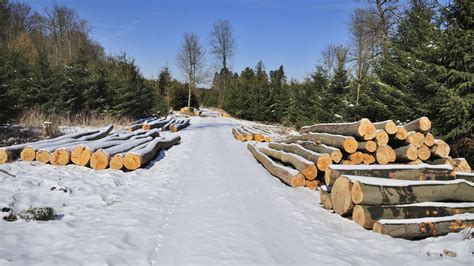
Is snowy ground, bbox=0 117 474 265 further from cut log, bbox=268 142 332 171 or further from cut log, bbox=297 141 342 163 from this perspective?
cut log, bbox=297 141 342 163

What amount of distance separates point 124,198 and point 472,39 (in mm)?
10367

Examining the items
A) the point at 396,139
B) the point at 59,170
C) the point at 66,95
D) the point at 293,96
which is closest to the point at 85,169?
the point at 59,170

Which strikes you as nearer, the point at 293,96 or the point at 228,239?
the point at 228,239

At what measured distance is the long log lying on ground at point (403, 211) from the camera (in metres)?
5.13

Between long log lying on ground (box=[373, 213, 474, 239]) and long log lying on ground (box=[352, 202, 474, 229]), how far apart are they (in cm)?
14

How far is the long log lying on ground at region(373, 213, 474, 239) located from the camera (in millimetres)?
4863

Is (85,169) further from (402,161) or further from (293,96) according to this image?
(293,96)

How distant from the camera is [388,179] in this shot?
593 cm

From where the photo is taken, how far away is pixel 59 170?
7789 mm

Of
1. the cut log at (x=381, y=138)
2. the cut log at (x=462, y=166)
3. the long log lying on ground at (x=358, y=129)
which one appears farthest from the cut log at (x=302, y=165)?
the cut log at (x=462, y=166)

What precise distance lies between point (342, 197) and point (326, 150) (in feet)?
8.24

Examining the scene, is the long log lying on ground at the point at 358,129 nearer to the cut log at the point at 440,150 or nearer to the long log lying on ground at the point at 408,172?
the long log lying on ground at the point at 408,172

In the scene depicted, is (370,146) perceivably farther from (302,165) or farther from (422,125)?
(302,165)

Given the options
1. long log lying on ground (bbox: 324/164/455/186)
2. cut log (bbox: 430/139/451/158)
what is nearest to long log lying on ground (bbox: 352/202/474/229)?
long log lying on ground (bbox: 324/164/455/186)
